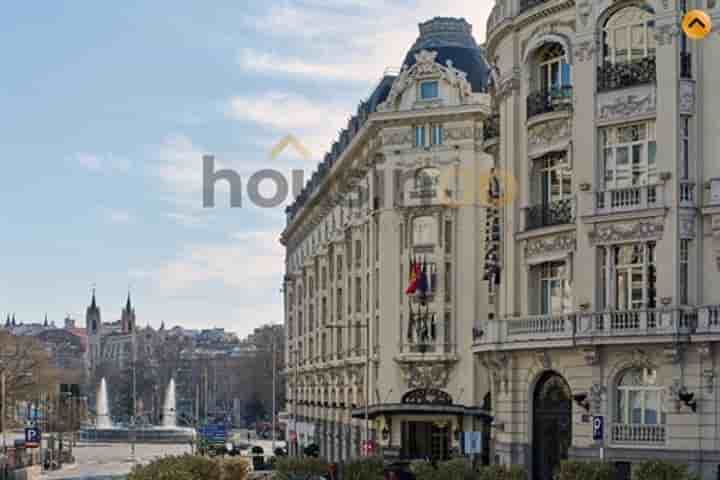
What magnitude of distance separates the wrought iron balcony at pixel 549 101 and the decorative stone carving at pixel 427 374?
31.2 meters

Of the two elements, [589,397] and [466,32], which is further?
[466,32]

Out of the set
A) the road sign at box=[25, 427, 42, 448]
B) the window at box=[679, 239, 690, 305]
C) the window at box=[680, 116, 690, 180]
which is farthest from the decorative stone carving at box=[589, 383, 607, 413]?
the road sign at box=[25, 427, 42, 448]

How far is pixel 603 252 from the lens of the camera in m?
43.6

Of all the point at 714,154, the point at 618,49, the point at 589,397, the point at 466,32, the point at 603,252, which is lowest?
the point at 589,397

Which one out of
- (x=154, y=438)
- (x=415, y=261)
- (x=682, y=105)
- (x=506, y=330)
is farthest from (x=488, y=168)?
(x=154, y=438)

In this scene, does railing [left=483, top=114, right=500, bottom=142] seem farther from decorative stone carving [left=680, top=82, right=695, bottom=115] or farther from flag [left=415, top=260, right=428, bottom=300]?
flag [left=415, top=260, right=428, bottom=300]

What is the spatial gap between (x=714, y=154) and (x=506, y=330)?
1000 cm

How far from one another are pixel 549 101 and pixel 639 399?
10.5 m

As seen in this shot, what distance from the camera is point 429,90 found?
260 feet

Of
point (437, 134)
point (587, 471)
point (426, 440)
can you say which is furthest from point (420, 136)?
point (587, 471)

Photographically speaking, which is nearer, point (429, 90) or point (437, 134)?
point (437, 134)

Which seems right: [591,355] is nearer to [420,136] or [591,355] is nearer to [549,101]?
[549,101]

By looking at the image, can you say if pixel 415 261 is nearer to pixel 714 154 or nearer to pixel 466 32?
pixel 466 32

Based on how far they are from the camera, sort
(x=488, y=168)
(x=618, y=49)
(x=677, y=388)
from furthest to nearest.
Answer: (x=488, y=168)
(x=618, y=49)
(x=677, y=388)
